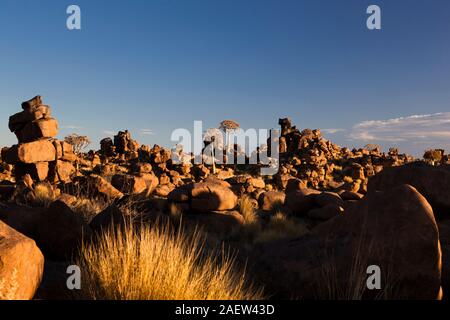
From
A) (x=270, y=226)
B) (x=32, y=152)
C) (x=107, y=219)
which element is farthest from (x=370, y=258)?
(x=32, y=152)

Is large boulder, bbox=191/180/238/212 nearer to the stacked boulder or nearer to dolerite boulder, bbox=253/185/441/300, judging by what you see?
dolerite boulder, bbox=253/185/441/300

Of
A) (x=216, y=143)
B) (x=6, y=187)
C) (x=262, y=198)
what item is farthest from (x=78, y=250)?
(x=216, y=143)

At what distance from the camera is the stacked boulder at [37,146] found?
2003 cm

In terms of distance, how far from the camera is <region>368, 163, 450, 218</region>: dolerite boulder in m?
9.52

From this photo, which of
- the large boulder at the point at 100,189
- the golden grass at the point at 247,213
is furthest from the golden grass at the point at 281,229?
the large boulder at the point at 100,189

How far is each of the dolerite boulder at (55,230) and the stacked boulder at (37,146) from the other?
14.3 meters

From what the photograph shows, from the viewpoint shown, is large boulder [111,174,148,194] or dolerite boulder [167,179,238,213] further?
large boulder [111,174,148,194]

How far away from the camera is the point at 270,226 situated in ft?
43.2

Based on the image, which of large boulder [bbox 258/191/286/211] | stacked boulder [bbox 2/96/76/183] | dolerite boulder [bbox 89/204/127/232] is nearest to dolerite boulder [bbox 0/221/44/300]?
dolerite boulder [bbox 89/204/127/232]

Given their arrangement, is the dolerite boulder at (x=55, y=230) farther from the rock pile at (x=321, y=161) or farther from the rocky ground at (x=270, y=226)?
the rock pile at (x=321, y=161)

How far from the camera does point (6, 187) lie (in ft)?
47.5

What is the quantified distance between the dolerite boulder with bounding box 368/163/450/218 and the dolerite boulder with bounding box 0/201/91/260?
7075 millimetres
